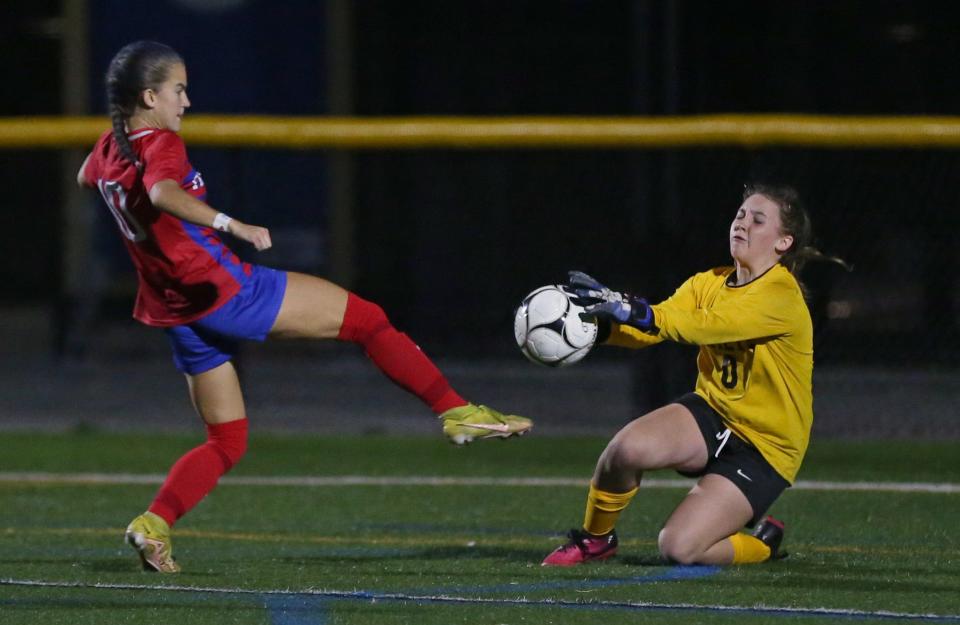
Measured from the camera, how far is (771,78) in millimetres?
12453

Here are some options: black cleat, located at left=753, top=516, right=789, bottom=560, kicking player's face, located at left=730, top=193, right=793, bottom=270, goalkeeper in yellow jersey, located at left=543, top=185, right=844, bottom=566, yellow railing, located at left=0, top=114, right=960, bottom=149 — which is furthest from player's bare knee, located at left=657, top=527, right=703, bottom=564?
yellow railing, located at left=0, top=114, right=960, bottom=149

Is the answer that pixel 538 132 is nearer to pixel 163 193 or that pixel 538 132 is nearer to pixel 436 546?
pixel 436 546

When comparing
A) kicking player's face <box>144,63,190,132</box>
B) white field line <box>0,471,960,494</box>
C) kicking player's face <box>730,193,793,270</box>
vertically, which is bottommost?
white field line <box>0,471,960,494</box>

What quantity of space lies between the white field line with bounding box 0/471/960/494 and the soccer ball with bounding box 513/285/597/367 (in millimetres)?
2272

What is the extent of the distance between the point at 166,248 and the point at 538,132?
3.79 m

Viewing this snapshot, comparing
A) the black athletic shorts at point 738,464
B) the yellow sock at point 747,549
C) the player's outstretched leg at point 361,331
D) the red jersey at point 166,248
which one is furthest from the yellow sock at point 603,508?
the red jersey at point 166,248

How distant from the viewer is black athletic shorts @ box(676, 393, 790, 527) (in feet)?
18.2

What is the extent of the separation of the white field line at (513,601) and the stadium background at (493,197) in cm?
411

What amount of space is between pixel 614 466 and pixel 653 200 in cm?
401

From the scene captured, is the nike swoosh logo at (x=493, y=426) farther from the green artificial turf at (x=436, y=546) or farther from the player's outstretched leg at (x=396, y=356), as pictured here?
the green artificial turf at (x=436, y=546)

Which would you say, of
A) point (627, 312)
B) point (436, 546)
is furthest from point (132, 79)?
point (436, 546)

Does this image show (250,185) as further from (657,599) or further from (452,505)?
(657,599)

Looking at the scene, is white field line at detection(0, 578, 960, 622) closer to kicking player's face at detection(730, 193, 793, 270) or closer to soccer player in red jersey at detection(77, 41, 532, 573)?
soccer player in red jersey at detection(77, 41, 532, 573)

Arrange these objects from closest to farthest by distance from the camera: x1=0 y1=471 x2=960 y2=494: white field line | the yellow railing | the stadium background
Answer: x1=0 y1=471 x2=960 y2=494: white field line < the yellow railing < the stadium background
